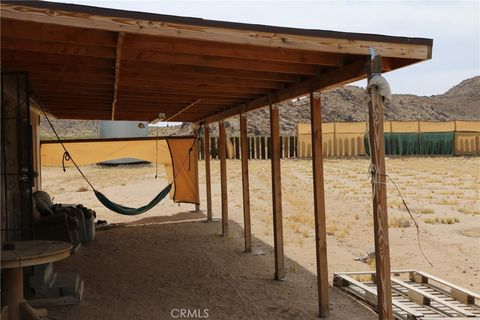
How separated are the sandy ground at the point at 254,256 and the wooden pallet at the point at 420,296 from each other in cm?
31

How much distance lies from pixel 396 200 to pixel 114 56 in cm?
1101

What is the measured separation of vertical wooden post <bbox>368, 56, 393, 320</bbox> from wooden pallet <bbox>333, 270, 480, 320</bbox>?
1.08 m

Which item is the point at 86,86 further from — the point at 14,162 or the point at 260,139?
the point at 260,139

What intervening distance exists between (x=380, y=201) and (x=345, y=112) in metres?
57.4

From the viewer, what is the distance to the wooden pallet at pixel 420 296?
4766 mm

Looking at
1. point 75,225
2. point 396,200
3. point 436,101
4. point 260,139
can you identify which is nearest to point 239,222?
point 75,225

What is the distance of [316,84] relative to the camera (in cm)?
468

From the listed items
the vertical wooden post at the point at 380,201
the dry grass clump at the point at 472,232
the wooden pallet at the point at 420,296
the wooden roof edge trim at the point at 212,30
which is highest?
the wooden roof edge trim at the point at 212,30

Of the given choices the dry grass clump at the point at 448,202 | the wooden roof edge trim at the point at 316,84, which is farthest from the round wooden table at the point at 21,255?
the dry grass clump at the point at 448,202

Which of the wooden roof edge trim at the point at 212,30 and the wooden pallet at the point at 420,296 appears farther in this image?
the wooden pallet at the point at 420,296

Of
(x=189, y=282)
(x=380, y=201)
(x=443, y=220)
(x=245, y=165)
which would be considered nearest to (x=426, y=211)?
(x=443, y=220)

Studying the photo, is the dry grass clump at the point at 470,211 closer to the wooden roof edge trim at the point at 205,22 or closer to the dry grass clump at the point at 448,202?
the dry grass clump at the point at 448,202

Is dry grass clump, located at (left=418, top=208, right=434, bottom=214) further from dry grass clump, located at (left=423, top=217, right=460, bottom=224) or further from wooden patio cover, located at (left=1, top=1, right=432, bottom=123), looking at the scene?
wooden patio cover, located at (left=1, top=1, right=432, bottom=123)

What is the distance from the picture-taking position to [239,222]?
10516 millimetres
